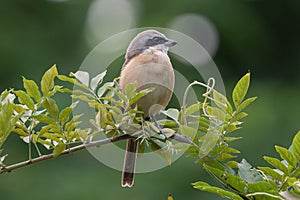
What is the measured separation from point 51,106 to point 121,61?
3723 millimetres

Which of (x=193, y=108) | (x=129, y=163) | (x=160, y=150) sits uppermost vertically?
(x=193, y=108)

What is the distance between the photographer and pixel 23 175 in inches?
204

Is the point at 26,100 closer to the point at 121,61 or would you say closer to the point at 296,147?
the point at 296,147

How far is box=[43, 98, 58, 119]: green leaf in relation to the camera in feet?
3.71

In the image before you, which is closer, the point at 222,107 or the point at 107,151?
the point at 222,107

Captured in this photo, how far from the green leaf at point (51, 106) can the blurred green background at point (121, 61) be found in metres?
3.28

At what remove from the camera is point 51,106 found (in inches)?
44.7

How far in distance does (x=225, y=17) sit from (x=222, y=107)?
474 centimetres

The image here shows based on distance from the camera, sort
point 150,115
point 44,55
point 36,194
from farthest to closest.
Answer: point 44,55 < point 36,194 < point 150,115

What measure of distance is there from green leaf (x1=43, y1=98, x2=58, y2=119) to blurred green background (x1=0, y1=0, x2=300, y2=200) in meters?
3.28

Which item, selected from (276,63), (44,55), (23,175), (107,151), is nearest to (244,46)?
(276,63)

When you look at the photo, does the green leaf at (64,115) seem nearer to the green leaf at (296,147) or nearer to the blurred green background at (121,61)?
the green leaf at (296,147)

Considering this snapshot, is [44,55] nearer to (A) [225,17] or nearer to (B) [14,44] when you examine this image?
(B) [14,44]

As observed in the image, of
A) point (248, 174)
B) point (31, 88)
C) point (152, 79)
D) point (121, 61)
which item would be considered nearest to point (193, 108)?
point (248, 174)
